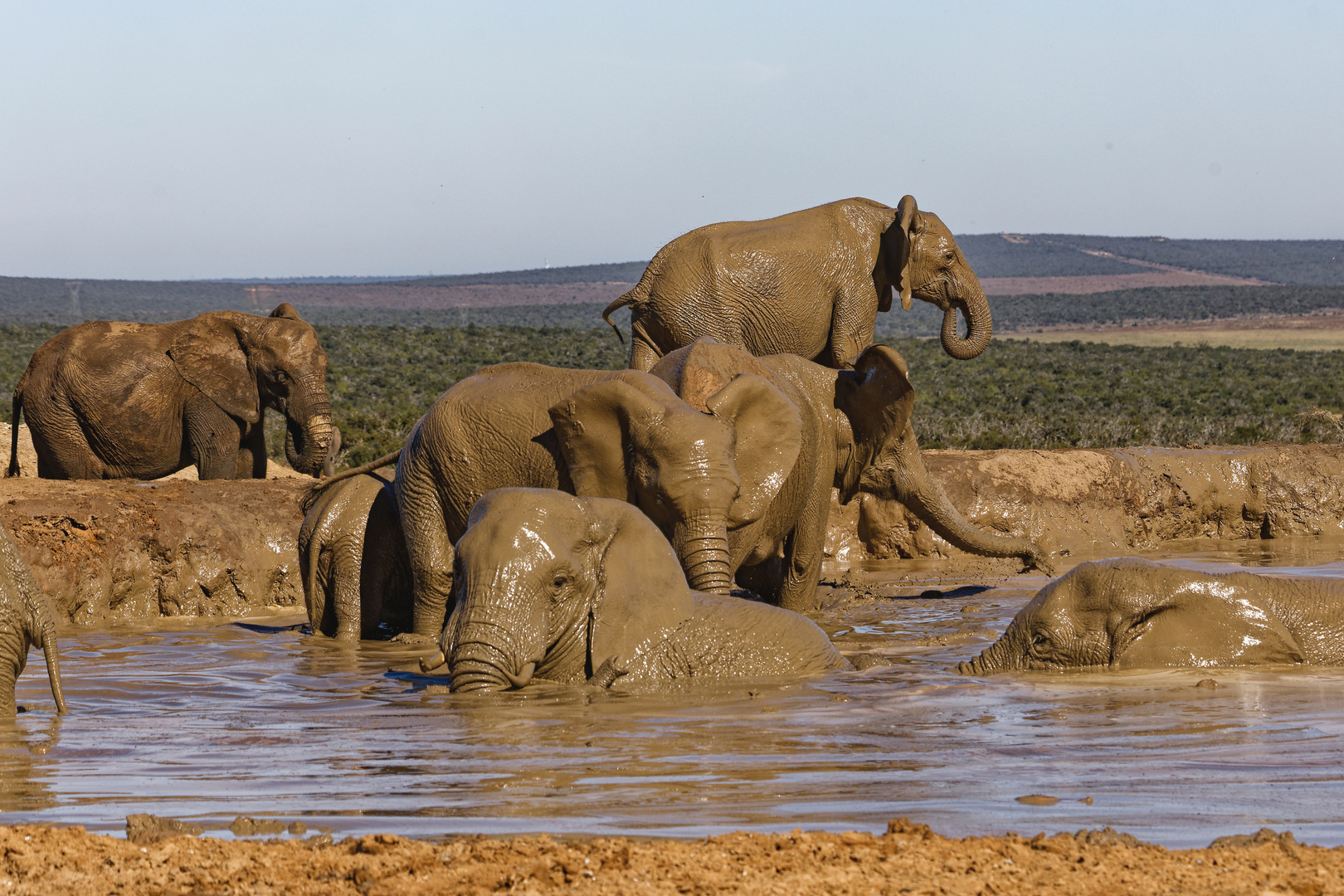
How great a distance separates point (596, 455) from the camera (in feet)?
26.8

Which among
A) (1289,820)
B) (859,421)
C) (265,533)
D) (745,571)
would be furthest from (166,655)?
(1289,820)

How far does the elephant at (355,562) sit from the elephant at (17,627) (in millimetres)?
2887

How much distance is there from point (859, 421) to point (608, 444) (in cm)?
288

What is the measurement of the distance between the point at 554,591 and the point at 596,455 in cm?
171

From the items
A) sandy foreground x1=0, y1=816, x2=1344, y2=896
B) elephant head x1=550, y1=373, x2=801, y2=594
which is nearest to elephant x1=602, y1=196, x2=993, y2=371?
elephant head x1=550, y1=373, x2=801, y2=594

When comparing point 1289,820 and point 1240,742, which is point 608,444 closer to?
point 1240,742

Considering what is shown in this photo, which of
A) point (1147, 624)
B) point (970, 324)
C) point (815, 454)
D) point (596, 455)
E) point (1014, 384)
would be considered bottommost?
point (1014, 384)

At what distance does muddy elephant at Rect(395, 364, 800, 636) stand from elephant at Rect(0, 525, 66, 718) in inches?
91.3

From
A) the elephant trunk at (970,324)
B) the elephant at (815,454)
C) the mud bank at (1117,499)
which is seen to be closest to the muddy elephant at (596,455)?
the elephant at (815,454)

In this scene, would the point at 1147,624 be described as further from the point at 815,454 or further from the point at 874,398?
the point at 874,398

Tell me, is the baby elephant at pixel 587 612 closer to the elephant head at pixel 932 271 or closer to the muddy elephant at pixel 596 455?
the muddy elephant at pixel 596 455

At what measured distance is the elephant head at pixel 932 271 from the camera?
11719 mm

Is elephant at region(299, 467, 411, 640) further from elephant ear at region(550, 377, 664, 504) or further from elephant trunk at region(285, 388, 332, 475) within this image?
elephant trunk at region(285, 388, 332, 475)

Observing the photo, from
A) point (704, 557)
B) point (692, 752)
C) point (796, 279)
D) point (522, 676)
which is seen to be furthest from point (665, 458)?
point (796, 279)
